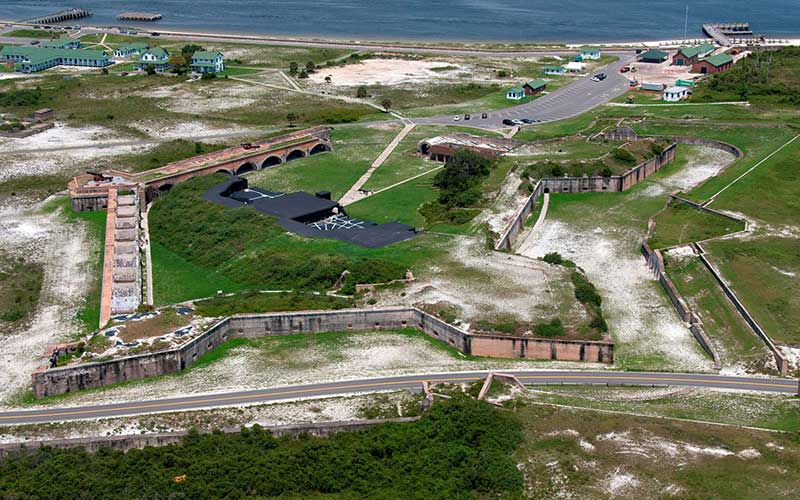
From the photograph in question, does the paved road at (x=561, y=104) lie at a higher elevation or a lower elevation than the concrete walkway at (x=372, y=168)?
higher

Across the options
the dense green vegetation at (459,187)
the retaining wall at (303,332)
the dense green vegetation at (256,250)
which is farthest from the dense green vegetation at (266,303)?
the dense green vegetation at (459,187)

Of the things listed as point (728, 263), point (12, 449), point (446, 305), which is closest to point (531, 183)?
point (728, 263)

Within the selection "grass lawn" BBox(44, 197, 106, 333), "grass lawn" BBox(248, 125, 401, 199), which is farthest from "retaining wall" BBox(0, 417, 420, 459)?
"grass lawn" BBox(248, 125, 401, 199)

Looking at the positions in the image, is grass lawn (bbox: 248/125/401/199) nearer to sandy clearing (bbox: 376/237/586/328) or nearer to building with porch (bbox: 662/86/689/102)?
sandy clearing (bbox: 376/237/586/328)

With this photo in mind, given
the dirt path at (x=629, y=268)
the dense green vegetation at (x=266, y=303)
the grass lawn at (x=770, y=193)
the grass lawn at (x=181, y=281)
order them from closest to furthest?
the dirt path at (x=629, y=268)
the dense green vegetation at (x=266, y=303)
the grass lawn at (x=181, y=281)
the grass lawn at (x=770, y=193)

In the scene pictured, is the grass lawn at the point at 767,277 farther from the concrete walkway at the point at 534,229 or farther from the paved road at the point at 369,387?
the concrete walkway at the point at 534,229

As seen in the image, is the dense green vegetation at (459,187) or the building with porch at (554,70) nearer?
the dense green vegetation at (459,187)

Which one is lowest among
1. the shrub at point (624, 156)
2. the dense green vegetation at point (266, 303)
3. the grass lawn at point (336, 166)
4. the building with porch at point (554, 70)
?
the dense green vegetation at point (266, 303)
